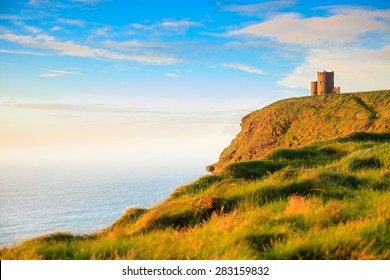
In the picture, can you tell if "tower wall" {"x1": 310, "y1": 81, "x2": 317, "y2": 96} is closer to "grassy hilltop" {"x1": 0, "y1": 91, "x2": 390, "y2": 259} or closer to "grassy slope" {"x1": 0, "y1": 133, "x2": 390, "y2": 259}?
"grassy hilltop" {"x1": 0, "y1": 91, "x2": 390, "y2": 259}

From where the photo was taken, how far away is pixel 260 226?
6.70m

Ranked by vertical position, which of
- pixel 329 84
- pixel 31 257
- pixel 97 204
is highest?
pixel 329 84

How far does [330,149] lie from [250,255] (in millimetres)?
16064

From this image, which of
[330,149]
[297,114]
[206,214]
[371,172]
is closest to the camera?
[206,214]

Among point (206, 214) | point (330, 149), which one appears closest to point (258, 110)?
point (330, 149)

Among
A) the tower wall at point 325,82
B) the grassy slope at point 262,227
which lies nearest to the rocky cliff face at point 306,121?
the tower wall at point 325,82

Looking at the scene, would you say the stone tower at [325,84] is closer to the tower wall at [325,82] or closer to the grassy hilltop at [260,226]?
the tower wall at [325,82]

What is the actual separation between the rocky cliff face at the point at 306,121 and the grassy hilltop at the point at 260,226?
111177 mm

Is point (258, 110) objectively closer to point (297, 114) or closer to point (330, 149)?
point (297, 114)

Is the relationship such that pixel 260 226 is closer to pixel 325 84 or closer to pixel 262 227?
pixel 262 227

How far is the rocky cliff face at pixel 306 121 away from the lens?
130500 millimetres

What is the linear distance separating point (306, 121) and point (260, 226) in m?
151
